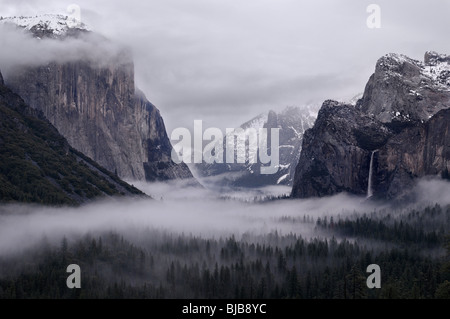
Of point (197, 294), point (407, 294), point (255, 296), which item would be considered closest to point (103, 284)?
point (197, 294)

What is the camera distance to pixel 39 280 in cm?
19000

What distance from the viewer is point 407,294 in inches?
6506
